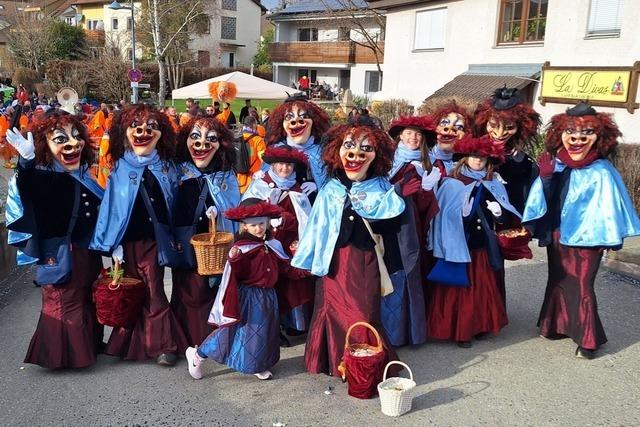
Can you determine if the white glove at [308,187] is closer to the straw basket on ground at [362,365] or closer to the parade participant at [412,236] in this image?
the parade participant at [412,236]

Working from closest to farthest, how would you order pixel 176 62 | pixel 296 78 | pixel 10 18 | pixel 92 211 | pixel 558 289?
pixel 92 211
pixel 558 289
pixel 176 62
pixel 296 78
pixel 10 18

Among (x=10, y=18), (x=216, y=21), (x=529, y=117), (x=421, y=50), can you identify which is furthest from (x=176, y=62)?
(x=529, y=117)

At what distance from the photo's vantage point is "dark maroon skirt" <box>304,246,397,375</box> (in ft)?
13.3

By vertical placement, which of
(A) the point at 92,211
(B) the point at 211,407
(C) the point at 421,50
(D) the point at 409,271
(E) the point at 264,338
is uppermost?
(C) the point at 421,50

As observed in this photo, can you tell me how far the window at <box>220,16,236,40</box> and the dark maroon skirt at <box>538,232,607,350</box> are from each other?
1838 inches

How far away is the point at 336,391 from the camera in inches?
164

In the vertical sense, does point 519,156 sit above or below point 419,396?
above

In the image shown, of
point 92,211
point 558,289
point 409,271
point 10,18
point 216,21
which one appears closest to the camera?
point 92,211

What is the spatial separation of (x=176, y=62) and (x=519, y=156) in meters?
32.5

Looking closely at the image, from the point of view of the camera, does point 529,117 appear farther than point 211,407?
Yes

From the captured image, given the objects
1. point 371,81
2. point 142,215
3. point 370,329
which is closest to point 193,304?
point 142,215

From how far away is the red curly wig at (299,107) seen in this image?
17.3 feet

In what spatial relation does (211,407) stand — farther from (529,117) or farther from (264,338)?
(529,117)

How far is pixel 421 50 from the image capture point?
715 inches
